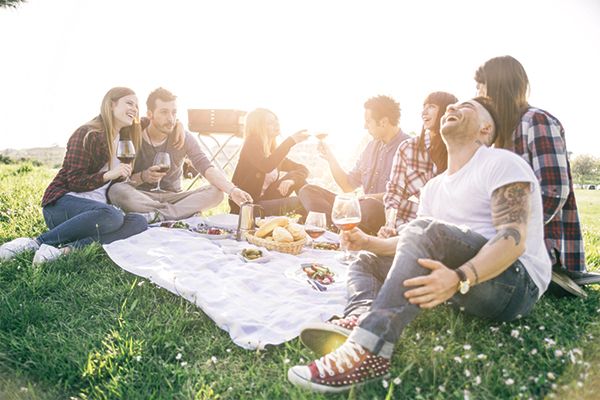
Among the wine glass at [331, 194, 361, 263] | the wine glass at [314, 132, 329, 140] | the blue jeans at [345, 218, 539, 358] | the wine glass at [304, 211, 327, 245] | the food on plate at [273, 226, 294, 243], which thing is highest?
the wine glass at [314, 132, 329, 140]

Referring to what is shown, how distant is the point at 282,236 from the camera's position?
3676 millimetres

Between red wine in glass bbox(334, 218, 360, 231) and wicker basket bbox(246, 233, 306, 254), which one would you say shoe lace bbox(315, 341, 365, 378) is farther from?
wicker basket bbox(246, 233, 306, 254)

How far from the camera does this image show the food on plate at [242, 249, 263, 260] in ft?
11.1

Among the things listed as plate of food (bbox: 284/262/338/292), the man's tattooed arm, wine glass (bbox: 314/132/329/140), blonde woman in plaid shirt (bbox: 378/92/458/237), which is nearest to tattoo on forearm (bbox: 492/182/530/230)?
the man's tattooed arm

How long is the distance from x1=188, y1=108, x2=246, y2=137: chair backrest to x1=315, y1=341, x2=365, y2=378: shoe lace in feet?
19.1

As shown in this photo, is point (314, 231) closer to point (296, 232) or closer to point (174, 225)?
point (296, 232)

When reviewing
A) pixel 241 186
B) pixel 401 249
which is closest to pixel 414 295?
pixel 401 249

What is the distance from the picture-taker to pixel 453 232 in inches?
73.1

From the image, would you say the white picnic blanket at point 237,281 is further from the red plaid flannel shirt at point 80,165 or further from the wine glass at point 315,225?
the red plaid flannel shirt at point 80,165

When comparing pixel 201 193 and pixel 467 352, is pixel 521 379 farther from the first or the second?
pixel 201 193

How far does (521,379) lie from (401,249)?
73cm

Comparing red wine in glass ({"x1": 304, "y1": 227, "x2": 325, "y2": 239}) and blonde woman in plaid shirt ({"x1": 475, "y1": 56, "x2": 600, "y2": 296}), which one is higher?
blonde woman in plaid shirt ({"x1": 475, "y1": 56, "x2": 600, "y2": 296})

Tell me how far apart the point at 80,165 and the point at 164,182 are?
1.29 metres

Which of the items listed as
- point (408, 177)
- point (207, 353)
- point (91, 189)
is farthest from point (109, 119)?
point (408, 177)
